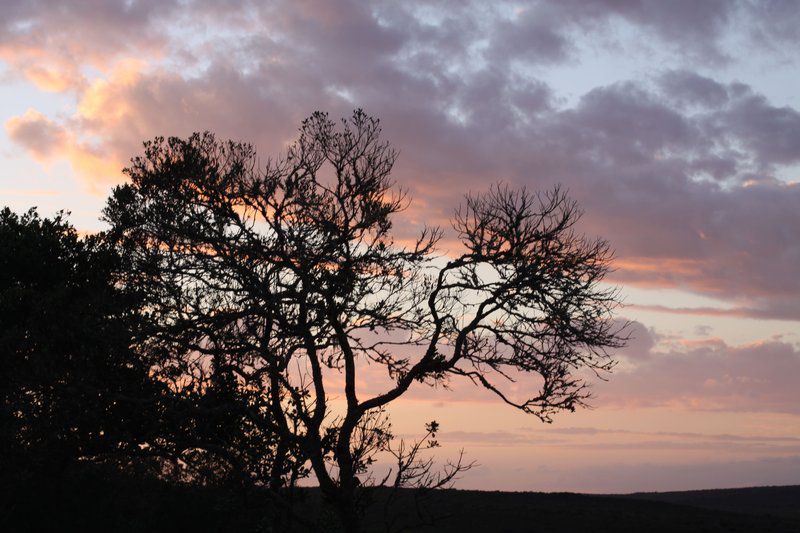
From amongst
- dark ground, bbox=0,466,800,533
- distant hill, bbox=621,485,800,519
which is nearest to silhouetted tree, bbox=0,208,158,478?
dark ground, bbox=0,466,800,533

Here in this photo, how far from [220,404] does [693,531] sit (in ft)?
151

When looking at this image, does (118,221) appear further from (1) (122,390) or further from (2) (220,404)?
(2) (220,404)

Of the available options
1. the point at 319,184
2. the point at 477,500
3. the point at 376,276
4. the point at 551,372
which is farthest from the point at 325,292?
the point at 477,500

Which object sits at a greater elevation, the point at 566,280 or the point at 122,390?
the point at 566,280

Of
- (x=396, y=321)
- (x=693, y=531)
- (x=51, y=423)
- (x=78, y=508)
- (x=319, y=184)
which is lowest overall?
(x=693, y=531)

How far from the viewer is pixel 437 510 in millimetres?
65625

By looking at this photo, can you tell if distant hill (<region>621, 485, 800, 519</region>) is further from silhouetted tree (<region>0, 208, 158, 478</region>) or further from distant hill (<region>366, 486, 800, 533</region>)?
silhouetted tree (<region>0, 208, 158, 478</region>)

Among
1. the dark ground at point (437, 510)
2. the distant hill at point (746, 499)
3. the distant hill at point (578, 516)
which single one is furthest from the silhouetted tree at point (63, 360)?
the distant hill at point (746, 499)

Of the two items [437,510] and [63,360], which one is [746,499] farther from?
[63,360]

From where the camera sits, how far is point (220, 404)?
74.1ft

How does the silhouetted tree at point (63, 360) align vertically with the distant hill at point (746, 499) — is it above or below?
above

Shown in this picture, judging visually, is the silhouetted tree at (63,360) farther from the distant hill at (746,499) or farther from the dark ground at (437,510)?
the distant hill at (746,499)

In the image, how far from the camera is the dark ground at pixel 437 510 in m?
27.2

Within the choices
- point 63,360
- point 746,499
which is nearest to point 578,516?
point 63,360
